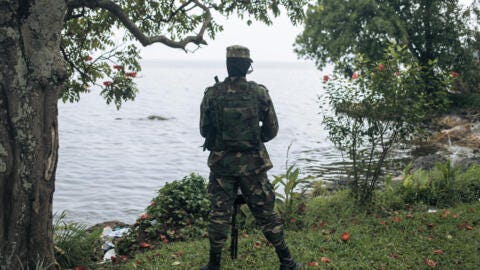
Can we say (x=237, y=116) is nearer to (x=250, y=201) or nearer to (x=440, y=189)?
(x=250, y=201)

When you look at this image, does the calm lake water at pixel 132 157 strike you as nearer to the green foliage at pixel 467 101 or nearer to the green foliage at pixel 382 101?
Result: the green foliage at pixel 382 101

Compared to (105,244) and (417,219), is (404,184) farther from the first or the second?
(105,244)

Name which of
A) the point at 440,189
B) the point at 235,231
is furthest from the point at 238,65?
the point at 440,189

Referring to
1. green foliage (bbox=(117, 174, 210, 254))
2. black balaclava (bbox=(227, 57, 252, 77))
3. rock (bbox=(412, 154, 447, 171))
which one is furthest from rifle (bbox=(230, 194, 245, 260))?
rock (bbox=(412, 154, 447, 171))

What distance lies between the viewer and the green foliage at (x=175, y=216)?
8203mm

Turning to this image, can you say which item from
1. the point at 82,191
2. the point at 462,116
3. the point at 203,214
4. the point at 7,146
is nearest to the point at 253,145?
the point at 7,146

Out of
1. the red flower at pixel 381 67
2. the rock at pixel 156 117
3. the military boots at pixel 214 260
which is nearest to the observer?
the military boots at pixel 214 260

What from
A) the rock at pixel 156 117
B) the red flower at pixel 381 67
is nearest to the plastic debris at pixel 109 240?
the red flower at pixel 381 67

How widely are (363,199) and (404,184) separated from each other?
1.12 m

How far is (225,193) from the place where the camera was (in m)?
5.79

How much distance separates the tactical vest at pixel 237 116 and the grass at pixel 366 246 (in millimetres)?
1736

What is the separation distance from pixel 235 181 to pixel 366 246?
2.48 m

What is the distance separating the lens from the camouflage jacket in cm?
575

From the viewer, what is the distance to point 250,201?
585 centimetres
